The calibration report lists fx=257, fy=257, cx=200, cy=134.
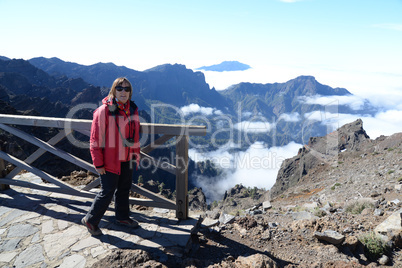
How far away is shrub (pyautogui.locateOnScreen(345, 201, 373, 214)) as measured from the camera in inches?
282

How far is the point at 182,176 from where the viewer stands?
14.2 ft

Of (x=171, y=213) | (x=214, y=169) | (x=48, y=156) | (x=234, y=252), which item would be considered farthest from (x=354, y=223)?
(x=214, y=169)

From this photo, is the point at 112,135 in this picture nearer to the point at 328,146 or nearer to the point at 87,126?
the point at 87,126

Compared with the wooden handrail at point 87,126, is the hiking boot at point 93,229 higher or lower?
lower

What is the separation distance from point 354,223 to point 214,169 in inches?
6361

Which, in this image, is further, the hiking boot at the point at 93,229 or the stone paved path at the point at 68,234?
the hiking boot at the point at 93,229

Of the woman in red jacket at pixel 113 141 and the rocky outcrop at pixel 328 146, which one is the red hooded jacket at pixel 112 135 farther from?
the rocky outcrop at pixel 328 146

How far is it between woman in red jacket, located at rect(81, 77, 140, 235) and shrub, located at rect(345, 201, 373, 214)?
642 centimetres

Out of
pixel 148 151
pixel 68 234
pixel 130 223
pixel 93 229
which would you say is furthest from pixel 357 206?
pixel 68 234

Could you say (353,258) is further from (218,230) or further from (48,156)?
(48,156)

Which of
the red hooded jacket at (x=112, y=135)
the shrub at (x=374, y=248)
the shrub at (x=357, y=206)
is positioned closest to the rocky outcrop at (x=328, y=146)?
the shrub at (x=357, y=206)

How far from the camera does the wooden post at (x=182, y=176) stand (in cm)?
416

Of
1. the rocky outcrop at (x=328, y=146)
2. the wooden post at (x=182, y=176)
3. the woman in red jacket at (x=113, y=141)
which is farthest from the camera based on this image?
the rocky outcrop at (x=328, y=146)

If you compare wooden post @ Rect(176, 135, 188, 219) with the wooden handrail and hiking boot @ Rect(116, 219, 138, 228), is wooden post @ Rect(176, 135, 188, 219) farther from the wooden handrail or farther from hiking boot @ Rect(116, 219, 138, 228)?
hiking boot @ Rect(116, 219, 138, 228)
